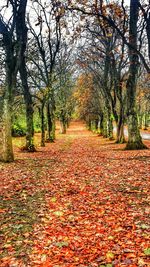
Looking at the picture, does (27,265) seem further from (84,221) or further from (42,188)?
(42,188)

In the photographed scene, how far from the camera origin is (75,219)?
697 cm

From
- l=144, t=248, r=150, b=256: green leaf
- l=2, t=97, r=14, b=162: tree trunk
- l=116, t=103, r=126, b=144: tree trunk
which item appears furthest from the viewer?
l=116, t=103, r=126, b=144: tree trunk

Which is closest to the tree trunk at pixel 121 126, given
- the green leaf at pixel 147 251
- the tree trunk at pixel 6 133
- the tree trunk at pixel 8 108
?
the tree trunk at pixel 8 108

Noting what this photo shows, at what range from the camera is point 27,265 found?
16.4ft

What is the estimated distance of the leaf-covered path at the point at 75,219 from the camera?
527 centimetres

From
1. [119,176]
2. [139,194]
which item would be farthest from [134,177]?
[139,194]

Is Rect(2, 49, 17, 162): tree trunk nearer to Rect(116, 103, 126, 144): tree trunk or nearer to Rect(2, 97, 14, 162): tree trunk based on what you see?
Rect(2, 97, 14, 162): tree trunk

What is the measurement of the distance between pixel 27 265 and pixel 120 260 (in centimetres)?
152

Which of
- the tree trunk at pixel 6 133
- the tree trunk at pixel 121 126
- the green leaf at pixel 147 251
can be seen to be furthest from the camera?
the tree trunk at pixel 121 126

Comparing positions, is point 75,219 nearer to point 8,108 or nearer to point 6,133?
point 6,133

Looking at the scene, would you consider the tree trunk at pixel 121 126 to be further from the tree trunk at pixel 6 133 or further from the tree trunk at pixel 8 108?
the tree trunk at pixel 6 133

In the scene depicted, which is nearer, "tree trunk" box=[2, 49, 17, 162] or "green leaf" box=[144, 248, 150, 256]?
"green leaf" box=[144, 248, 150, 256]

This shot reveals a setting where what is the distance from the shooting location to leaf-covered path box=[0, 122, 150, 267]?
5.27 m

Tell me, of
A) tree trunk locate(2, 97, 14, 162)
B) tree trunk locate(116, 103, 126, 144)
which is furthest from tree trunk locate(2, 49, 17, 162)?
tree trunk locate(116, 103, 126, 144)
